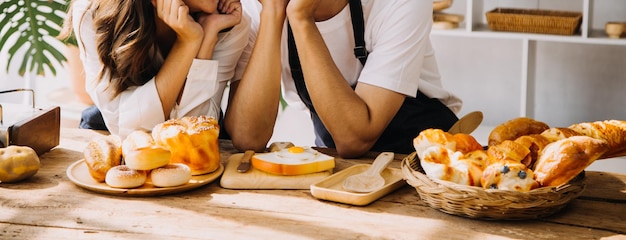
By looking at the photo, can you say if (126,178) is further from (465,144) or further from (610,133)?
(610,133)

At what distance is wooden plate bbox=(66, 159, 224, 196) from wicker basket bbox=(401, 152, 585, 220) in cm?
42

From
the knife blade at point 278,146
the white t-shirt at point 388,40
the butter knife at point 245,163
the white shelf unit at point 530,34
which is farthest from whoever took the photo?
the white shelf unit at point 530,34

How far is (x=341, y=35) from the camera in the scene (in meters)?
2.17

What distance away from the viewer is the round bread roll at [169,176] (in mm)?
1550

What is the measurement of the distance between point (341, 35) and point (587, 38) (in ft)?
4.62

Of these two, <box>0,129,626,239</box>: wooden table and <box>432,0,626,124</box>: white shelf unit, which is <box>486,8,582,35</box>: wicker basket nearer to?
<box>432,0,626,124</box>: white shelf unit

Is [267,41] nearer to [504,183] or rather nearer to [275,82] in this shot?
[275,82]

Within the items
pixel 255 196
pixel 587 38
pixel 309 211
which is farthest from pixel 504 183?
pixel 587 38

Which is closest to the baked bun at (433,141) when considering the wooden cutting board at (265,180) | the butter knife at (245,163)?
the wooden cutting board at (265,180)

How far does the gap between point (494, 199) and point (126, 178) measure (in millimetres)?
679

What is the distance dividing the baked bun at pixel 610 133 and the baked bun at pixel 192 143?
28.0 inches

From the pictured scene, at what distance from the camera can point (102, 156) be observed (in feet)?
5.34

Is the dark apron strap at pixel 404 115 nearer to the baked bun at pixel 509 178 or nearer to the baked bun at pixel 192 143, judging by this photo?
the baked bun at pixel 192 143

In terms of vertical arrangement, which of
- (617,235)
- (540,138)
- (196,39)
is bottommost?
(617,235)
